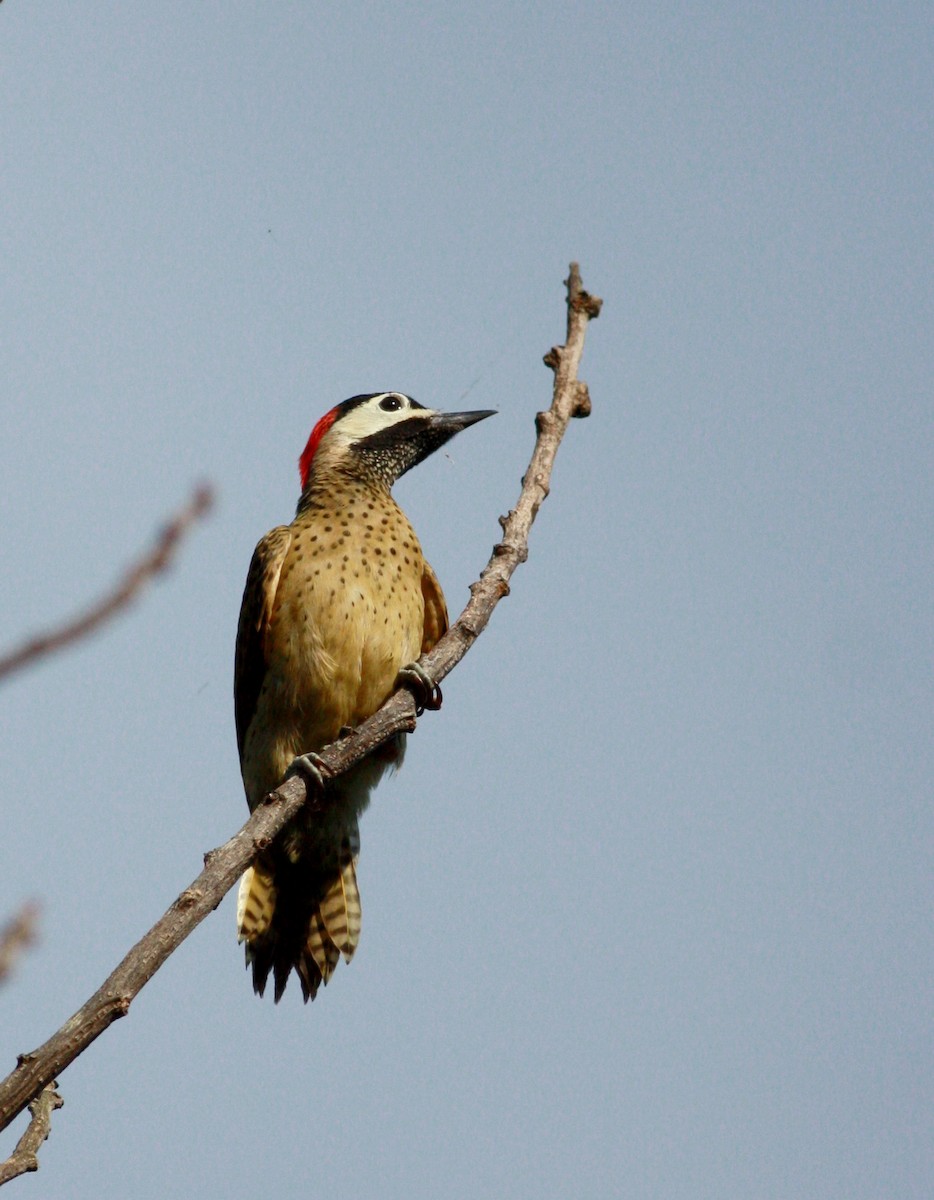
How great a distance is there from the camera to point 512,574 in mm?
4773

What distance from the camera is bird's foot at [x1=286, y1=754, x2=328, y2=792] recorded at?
491 centimetres

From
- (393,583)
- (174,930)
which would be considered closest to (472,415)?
(393,583)

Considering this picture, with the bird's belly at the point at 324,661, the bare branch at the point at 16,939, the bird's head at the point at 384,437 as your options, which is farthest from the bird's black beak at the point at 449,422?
the bare branch at the point at 16,939

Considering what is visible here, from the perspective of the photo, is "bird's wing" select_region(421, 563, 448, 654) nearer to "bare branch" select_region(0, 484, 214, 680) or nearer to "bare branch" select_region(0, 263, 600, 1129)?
"bare branch" select_region(0, 263, 600, 1129)

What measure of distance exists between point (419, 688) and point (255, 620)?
59.0 inches

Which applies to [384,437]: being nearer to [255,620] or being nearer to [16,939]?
[255,620]

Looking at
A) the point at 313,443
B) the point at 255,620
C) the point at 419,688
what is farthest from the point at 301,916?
the point at 313,443

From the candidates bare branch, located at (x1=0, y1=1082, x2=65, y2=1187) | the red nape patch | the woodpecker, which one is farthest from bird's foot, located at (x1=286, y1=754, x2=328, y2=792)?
the red nape patch

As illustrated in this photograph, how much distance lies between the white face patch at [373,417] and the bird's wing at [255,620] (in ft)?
3.19

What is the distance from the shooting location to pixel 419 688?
199 inches

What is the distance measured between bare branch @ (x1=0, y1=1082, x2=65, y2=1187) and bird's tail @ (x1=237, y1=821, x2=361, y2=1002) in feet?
10.3

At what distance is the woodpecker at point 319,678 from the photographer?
236 inches

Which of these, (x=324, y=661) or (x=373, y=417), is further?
(x=373, y=417)

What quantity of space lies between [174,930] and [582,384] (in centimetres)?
271
